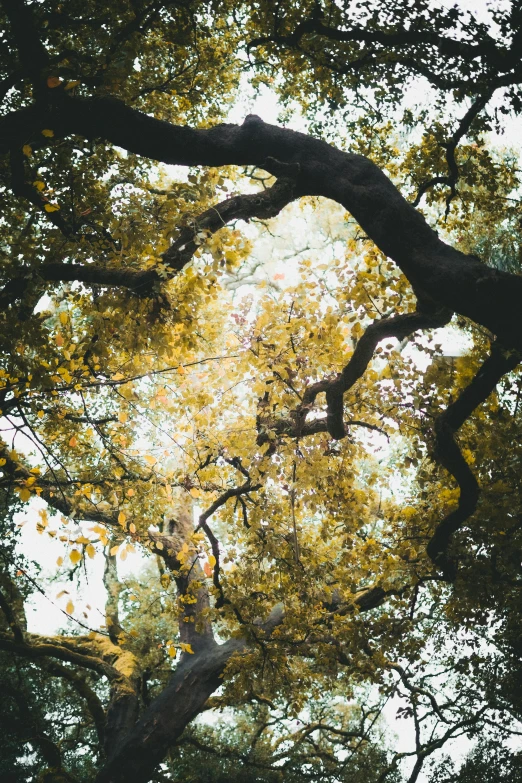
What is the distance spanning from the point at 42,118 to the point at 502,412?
4.83 meters

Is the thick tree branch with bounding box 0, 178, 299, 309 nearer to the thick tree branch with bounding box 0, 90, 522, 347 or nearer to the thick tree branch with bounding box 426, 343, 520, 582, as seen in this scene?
the thick tree branch with bounding box 0, 90, 522, 347

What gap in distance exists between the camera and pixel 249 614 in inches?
244

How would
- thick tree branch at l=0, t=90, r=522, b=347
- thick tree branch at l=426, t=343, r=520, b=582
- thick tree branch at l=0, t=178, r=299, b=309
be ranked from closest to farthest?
1. thick tree branch at l=0, t=90, r=522, b=347
2. thick tree branch at l=426, t=343, r=520, b=582
3. thick tree branch at l=0, t=178, r=299, b=309

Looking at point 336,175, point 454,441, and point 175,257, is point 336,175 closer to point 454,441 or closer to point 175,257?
point 175,257

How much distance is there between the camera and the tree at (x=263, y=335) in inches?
155

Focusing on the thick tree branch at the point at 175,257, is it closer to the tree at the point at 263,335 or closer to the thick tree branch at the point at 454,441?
the tree at the point at 263,335

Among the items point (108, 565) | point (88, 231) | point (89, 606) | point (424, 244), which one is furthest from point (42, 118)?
point (108, 565)

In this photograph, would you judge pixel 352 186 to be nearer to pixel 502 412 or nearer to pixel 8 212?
pixel 502 412

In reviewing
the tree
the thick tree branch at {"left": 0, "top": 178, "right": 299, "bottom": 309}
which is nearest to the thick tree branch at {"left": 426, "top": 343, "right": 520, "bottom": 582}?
the tree

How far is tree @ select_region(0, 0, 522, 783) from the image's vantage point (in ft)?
12.9

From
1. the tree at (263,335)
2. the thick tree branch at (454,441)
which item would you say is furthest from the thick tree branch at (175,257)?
the thick tree branch at (454,441)

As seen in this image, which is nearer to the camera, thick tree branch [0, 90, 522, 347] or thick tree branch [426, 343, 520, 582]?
thick tree branch [0, 90, 522, 347]

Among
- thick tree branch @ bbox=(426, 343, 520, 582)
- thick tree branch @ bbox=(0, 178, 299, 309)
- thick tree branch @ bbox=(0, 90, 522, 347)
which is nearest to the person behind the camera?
thick tree branch @ bbox=(0, 90, 522, 347)

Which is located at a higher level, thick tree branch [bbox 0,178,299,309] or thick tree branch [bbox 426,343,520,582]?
thick tree branch [bbox 0,178,299,309]
